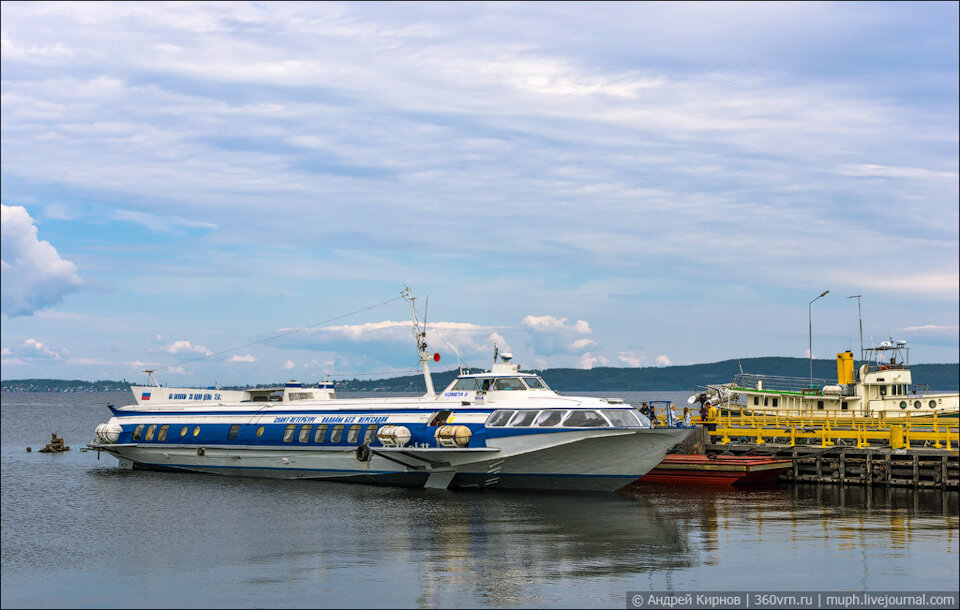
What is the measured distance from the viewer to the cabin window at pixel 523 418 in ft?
135

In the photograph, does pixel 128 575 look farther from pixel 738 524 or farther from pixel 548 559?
pixel 738 524

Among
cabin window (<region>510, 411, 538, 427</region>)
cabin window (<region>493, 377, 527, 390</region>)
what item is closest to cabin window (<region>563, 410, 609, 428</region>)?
cabin window (<region>510, 411, 538, 427</region>)

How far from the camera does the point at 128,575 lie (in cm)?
2616

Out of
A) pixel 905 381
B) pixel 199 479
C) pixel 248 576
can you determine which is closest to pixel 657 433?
pixel 248 576

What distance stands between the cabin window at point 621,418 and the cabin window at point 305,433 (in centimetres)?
1468

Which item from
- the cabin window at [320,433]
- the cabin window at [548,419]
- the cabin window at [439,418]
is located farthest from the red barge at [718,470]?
the cabin window at [320,433]

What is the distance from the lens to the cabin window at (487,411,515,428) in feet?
136

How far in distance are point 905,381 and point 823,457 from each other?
18018 mm

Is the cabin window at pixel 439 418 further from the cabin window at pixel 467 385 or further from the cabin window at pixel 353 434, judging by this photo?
the cabin window at pixel 353 434

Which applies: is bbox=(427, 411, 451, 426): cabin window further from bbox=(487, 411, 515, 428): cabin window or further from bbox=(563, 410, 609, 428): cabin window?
bbox=(563, 410, 609, 428): cabin window

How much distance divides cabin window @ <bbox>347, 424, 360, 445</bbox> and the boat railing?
2793 centimetres

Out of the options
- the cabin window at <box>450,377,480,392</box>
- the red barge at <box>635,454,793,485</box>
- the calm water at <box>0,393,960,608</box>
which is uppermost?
the cabin window at <box>450,377,480,392</box>

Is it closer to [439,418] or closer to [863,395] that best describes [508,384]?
[439,418]

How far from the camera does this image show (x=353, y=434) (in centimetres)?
4550
